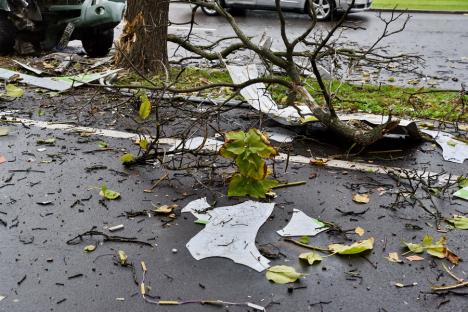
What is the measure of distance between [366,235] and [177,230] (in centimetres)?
113

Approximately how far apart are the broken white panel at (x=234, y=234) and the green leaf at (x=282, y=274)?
0.06 metres

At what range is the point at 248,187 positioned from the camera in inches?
133

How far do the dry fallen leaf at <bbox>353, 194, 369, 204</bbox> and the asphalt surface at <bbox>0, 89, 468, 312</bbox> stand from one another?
0.15 ft

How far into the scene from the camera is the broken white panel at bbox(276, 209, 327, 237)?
3121mm

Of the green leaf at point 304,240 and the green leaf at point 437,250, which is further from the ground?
the green leaf at point 437,250

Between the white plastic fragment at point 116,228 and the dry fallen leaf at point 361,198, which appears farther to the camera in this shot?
the dry fallen leaf at point 361,198

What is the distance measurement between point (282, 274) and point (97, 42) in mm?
6775

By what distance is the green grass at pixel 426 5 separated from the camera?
15.5 meters

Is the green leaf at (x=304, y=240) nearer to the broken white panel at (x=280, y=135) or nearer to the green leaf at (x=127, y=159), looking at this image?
the green leaf at (x=127, y=159)

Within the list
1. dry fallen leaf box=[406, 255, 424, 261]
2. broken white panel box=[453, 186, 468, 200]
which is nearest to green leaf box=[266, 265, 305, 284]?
dry fallen leaf box=[406, 255, 424, 261]

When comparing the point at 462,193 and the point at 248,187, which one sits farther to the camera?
the point at 462,193

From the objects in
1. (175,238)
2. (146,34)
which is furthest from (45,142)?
(146,34)

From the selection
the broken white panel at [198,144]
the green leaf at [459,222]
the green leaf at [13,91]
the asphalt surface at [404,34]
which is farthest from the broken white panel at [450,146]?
the green leaf at [13,91]

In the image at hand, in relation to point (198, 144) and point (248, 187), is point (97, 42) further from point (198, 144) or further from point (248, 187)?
point (248, 187)
